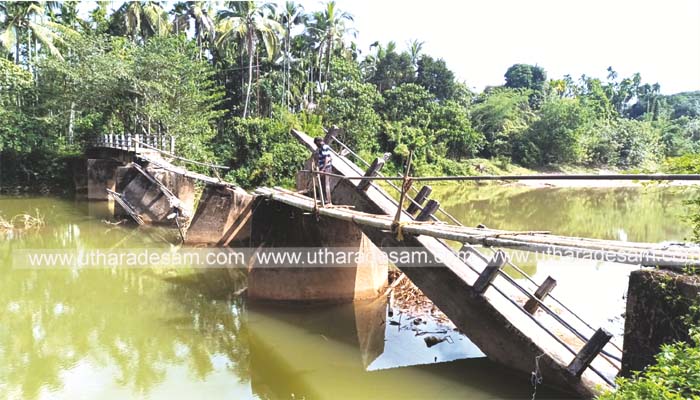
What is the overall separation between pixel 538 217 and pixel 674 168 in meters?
18.5

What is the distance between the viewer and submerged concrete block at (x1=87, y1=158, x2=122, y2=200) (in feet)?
75.5

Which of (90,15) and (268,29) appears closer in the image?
(268,29)

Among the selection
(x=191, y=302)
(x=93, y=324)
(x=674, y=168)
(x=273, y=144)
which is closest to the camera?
(x=674, y=168)

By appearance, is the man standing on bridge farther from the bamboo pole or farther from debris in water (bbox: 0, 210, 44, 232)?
debris in water (bbox: 0, 210, 44, 232)

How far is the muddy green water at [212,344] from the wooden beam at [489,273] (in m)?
1.29

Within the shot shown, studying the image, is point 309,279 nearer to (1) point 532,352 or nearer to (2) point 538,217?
(1) point 532,352

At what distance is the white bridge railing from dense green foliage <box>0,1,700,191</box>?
1413 millimetres

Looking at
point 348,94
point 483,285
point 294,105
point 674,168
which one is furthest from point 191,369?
point 294,105

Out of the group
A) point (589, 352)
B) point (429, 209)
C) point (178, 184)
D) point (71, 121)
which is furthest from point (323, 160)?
point (71, 121)

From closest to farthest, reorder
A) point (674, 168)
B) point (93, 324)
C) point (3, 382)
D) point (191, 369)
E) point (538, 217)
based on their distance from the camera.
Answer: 1. point (674, 168)
2. point (3, 382)
3. point (191, 369)
4. point (93, 324)
5. point (538, 217)

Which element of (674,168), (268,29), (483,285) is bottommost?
(483,285)

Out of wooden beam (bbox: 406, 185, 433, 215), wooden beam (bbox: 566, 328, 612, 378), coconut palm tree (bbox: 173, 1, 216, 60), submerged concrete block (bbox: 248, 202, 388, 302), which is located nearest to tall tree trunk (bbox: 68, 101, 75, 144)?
coconut palm tree (bbox: 173, 1, 216, 60)

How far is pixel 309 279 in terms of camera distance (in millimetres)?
9023

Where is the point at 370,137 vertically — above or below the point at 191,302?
above
